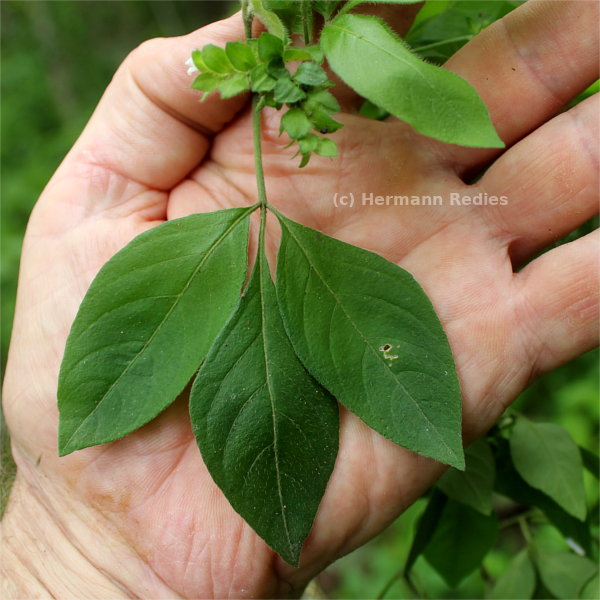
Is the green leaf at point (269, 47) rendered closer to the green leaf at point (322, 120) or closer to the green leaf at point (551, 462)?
the green leaf at point (322, 120)

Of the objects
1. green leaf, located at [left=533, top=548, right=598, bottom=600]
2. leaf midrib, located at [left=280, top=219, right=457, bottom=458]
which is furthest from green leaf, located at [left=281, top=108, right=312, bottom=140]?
green leaf, located at [left=533, top=548, right=598, bottom=600]

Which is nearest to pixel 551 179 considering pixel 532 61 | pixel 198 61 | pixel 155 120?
pixel 532 61

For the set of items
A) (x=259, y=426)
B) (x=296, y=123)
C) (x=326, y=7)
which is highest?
(x=326, y=7)

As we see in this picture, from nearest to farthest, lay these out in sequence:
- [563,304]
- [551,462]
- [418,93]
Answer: [418,93] → [563,304] → [551,462]

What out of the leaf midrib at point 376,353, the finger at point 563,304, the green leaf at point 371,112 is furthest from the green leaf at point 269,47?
the finger at point 563,304

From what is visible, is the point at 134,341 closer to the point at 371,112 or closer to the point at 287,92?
the point at 287,92
